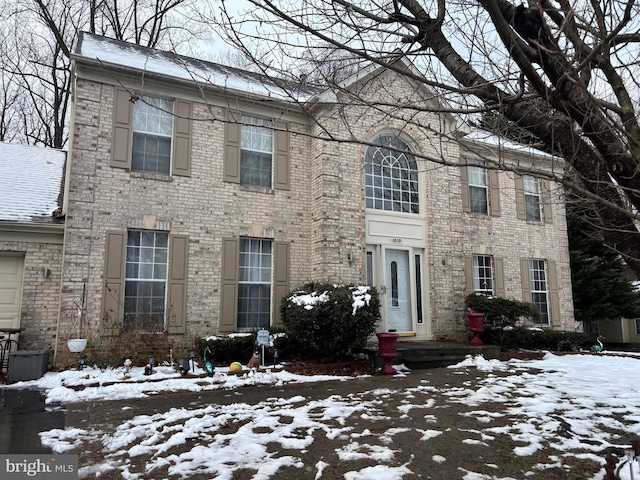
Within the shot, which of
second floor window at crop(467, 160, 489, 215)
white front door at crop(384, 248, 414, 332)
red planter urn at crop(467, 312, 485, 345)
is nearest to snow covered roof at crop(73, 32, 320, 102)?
white front door at crop(384, 248, 414, 332)

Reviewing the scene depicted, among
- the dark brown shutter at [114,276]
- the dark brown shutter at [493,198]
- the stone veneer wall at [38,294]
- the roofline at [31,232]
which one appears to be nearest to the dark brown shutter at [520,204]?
the dark brown shutter at [493,198]

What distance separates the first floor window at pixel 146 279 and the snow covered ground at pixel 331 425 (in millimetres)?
1342

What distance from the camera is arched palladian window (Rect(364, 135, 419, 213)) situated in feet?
37.2

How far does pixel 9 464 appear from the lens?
3752 millimetres

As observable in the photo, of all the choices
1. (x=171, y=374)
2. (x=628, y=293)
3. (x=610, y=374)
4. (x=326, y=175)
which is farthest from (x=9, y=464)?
(x=628, y=293)

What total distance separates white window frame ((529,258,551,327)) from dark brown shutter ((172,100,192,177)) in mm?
10480

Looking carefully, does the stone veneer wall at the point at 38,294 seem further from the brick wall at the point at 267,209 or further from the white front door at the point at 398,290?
the white front door at the point at 398,290

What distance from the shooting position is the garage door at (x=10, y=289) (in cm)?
866

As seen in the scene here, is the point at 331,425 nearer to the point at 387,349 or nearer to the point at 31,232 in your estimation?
the point at 387,349

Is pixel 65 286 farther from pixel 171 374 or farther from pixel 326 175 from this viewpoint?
pixel 326 175

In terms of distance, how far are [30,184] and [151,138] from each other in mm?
3399

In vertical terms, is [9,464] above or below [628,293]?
below

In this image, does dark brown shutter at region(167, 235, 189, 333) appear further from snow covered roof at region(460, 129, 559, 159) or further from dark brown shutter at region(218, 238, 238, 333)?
snow covered roof at region(460, 129, 559, 159)

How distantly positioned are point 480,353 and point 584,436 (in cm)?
532
